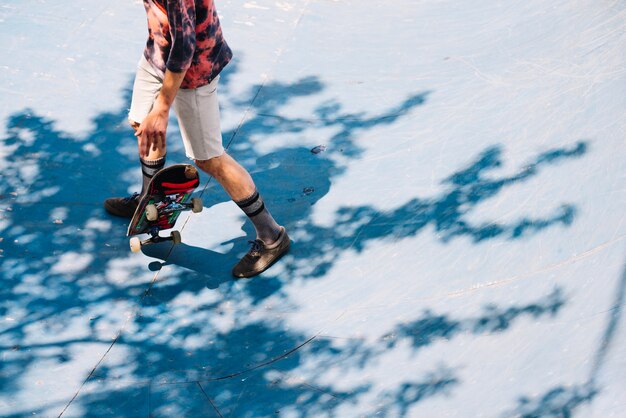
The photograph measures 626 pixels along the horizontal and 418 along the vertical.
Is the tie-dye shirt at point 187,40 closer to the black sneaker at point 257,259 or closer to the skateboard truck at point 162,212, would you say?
the skateboard truck at point 162,212

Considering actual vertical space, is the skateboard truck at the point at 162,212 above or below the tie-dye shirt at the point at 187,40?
below

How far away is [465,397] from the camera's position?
3775 mm

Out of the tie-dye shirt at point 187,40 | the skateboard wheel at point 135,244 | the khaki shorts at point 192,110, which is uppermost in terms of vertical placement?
the tie-dye shirt at point 187,40

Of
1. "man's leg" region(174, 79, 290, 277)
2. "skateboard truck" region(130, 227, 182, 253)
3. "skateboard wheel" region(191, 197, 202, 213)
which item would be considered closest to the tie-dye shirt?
"man's leg" region(174, 79, 290, 277)

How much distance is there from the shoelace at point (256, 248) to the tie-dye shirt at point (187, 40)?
1047mm

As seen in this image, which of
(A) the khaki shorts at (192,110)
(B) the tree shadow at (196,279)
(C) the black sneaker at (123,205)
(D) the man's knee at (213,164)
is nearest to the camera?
(B) the tree shadow at (196,279)

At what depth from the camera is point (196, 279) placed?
4.50 metres

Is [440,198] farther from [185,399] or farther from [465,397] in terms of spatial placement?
[185,399]

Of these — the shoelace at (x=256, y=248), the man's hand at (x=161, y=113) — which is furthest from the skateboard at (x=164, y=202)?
the man's hand at (x=161, y=113)

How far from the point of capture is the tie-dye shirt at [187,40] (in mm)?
3480

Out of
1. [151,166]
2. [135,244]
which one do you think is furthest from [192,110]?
[135,244]

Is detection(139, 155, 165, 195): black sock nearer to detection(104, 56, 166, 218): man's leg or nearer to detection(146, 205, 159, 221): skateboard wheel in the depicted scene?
detection(104, 56, 166, 218): man's leg

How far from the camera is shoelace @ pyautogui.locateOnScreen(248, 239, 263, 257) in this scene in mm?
4504

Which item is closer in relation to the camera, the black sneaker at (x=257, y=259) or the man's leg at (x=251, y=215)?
the man's leg at (x=251, y=215)
